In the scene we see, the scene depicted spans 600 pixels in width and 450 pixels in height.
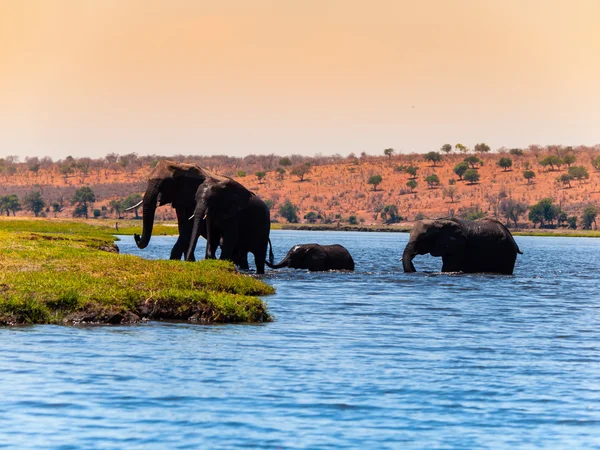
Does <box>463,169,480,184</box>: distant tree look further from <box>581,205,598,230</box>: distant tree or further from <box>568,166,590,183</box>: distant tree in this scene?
<box>581,205,598,230</box>: distant tree

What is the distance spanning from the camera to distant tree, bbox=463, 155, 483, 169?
19275 cm

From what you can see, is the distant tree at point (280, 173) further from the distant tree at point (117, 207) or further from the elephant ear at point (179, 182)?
the elephant ear at point (179, 182)

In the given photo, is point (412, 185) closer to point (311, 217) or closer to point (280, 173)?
point (311, 217)

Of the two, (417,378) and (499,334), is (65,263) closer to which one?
(499,334)

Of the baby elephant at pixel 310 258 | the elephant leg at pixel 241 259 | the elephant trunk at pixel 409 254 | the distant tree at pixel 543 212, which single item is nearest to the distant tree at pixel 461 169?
the distant tree at pixel 543 212

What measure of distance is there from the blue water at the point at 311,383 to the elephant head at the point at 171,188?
10631 mm

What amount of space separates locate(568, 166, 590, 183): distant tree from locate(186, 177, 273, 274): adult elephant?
148 meters

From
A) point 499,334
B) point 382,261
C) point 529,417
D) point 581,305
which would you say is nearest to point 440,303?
point 581,305

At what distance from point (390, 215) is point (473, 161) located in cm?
3976

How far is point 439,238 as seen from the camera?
37688mm

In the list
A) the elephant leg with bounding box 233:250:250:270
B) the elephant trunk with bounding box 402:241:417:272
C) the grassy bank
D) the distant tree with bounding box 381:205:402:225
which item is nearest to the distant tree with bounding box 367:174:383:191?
the distant tree with bounding box 381:205:402:225

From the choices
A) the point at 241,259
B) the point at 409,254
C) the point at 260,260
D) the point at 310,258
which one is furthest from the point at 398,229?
the point at 260,260

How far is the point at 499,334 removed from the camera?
21.4 meters

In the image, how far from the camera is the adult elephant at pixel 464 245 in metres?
37.7
